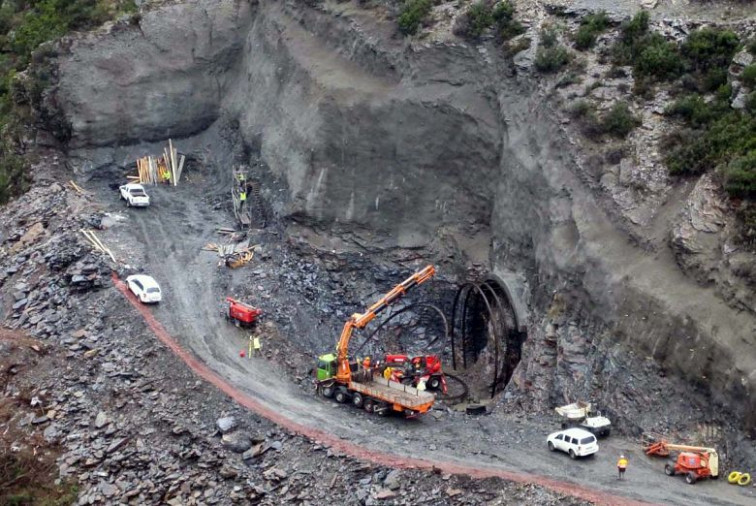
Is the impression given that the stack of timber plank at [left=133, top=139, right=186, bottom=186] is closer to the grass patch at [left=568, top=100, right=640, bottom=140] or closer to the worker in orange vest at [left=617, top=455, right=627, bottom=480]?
the grass patch at [left=568, top=100, right=640, bottom=140]

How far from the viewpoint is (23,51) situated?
56844mm

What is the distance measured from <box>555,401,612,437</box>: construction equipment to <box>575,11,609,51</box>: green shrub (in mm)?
14305

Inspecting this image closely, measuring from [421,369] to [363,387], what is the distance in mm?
3535

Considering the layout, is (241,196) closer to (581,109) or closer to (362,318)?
(362,318)

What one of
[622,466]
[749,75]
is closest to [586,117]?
[749,75]

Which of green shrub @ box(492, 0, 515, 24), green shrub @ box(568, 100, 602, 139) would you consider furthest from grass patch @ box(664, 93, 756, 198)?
green shrub @ box(492, 0, 515, 24)

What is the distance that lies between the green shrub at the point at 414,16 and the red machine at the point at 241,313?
13874mm

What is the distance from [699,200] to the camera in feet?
110

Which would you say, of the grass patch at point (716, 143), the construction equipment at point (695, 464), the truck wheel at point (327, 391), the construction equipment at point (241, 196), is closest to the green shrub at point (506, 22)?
the grass patch at point (716, 143)

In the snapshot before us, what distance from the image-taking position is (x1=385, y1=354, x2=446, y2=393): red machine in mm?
37781

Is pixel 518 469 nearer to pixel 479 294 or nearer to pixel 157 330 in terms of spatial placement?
pixel 479 294

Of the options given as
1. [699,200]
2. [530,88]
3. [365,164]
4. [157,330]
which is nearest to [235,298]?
[157,330]

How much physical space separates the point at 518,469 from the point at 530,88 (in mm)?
16318

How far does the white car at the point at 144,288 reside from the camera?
4072 cm
